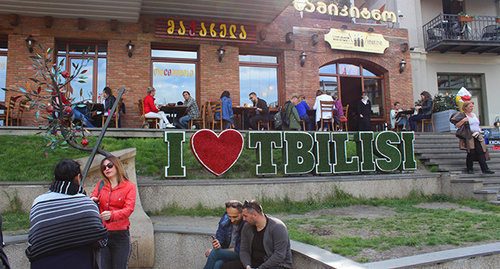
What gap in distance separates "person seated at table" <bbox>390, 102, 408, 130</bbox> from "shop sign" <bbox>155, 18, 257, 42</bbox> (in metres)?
6.36

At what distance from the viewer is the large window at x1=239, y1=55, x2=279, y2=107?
14148 millimetres

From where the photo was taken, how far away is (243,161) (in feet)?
29.7

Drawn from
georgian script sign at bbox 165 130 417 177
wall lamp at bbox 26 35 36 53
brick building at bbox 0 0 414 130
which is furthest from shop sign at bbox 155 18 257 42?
georgian script sign at bbox 165 130 417 177

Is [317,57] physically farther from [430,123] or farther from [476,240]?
[476,240]

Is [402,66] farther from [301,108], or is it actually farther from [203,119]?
[203,119]

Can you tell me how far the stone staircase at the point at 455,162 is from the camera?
845cm

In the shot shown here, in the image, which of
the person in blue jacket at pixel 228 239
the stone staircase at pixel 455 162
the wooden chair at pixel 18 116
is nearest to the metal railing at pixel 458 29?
the stone staircase at pixel 455 162

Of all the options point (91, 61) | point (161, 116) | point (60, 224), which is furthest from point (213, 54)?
point (60, 224)

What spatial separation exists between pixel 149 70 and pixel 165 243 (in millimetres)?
8589

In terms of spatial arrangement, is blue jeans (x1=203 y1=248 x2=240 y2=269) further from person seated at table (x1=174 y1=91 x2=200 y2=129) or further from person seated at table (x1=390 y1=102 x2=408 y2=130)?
person seated at table (x1=390 y1=102 x2=408 y2=130)

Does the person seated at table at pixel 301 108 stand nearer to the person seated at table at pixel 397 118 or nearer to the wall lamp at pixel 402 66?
the person seated at table at pixel 397 118

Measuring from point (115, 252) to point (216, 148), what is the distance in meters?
4.51

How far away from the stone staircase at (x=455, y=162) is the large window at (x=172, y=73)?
26.3 ft

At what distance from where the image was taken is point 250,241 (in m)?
4.33
